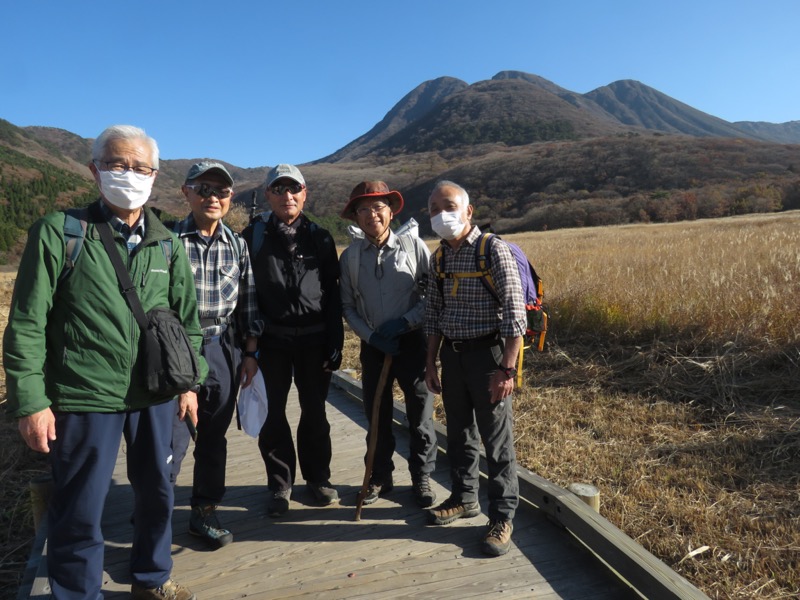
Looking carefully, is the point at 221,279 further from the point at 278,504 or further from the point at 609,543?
the point at 609,543

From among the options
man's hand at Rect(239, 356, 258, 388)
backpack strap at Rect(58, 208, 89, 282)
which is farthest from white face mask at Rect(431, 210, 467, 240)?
backpack strap at Rect(58, 208, 89, 282)

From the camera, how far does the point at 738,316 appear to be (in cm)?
629

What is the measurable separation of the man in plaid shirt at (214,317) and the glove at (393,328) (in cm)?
73

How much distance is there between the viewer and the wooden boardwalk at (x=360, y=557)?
2.65 m

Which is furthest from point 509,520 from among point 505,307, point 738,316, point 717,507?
point 738,316

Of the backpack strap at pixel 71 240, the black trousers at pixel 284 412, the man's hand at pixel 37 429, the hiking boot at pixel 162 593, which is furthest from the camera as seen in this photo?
the black trousers at pixel 284 412

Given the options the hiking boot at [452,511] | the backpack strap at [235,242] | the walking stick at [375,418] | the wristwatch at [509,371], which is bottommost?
the hiking boot at [452,511]

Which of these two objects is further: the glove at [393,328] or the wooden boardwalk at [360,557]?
the glove at [393,328]

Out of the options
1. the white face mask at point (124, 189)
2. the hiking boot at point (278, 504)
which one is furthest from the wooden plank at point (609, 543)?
the white face mask at point (124, 189)

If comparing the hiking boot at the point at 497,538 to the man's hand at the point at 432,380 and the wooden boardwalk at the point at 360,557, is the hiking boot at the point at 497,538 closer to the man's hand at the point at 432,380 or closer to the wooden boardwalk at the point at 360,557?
the wooden boardwalk at the point at 360,557

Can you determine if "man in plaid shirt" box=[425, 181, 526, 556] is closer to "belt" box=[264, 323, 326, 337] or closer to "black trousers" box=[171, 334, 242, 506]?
"belt" box=[264, 323, 326, 337]

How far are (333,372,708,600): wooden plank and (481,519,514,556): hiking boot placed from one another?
1.09ft

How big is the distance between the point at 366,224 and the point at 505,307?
103 centimetres

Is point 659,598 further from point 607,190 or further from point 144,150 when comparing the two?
point 607,190
